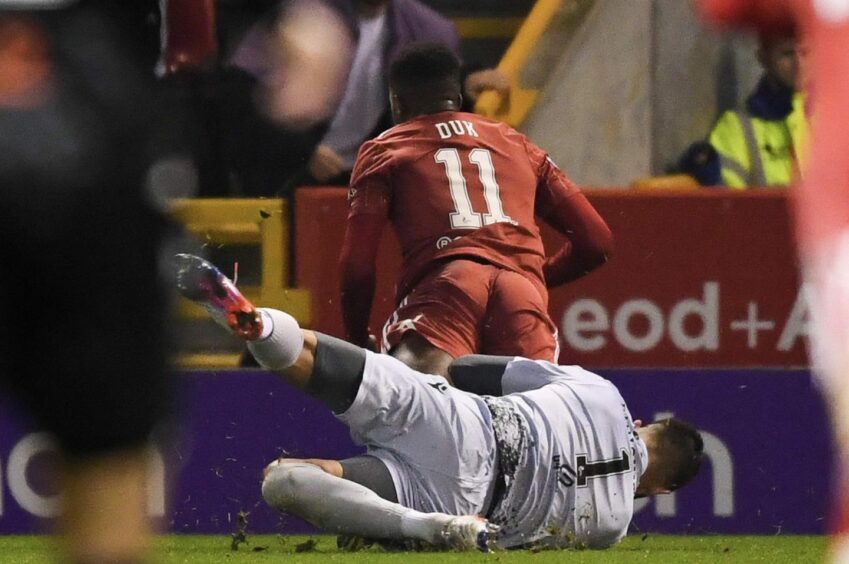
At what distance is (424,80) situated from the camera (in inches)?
293

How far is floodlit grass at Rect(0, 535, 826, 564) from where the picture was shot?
608 centimetres

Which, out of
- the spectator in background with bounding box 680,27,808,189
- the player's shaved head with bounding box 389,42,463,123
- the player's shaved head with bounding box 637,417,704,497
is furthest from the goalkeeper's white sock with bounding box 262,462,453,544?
the spectator in background with bounding box 680,27,808,189

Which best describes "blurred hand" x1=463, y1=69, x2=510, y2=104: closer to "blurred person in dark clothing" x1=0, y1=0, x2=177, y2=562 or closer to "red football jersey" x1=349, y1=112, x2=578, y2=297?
"red football jersey" x1=349, y1=112, x2=578, y2=297

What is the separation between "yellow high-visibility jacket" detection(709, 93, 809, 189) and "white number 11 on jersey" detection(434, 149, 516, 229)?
2.34 metres

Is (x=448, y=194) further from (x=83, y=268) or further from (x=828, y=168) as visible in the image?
(x=828, y=168)

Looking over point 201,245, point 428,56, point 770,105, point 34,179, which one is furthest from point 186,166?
point 770,105

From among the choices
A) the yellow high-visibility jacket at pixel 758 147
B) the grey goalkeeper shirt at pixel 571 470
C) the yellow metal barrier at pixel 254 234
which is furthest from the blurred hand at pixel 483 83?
the grey goalkeeper shirt at pixel 571 470

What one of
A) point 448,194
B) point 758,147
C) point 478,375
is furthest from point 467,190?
point 758,147

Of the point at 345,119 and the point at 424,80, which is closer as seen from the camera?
the point at 424,80

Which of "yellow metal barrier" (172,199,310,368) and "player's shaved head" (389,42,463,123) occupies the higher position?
"player's shaved head" (389,42,463,123)

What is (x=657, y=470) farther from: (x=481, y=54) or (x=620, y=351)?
(x=481, y=54)

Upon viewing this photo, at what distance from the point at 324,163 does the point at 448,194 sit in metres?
1.77

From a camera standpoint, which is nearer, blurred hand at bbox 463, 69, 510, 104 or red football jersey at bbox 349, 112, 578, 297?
red football jersey at bbox 349, 112, 578, 297

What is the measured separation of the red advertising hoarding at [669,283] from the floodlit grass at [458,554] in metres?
1.49
